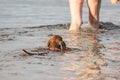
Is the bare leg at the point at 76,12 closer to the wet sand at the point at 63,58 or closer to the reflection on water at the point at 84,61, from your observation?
the wet sand at the point at 63,58

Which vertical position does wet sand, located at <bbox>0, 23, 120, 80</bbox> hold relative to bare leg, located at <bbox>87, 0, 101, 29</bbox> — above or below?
below

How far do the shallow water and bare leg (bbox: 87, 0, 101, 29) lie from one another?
4.28ft

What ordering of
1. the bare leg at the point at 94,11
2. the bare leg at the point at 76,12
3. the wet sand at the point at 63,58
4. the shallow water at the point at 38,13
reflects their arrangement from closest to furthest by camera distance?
the wet sand at the point at 63,58
the bare leg at the point at 76,12
the bare leg at the point at 94,11
the shallow water at the point at 38,13

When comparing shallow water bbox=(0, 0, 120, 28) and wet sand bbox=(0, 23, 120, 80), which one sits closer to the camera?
wet sand bbox=(0, 23, 120, 80)

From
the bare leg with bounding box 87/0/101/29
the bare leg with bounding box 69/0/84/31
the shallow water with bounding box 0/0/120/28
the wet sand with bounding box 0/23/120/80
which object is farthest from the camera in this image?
the shallow water with bounding box 0/0/120/28

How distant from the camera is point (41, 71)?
4543mm

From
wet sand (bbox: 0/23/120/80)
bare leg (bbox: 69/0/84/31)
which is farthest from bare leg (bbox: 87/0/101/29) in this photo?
wet sand (bbox: 0/23/120/80)

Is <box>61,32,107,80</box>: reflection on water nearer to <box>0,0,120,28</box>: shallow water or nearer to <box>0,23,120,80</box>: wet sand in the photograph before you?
<box>0,23,120,80</box>: wet sand

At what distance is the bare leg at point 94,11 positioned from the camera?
7637mm

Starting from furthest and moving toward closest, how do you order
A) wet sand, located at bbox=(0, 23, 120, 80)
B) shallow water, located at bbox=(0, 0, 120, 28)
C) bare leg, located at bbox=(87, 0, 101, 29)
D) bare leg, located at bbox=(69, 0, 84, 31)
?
1. shallow water, located at bbox=(0, 0, 120, 28)
2. bare leg, located at bbox=(87, 0, 101, 29)
3. bare leg, located at bbox=(69, 0, 84, 31)
4. wet sand, located at bbox=(0, 23, 120, 80)

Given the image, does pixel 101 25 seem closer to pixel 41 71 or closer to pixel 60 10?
pixel 60 10

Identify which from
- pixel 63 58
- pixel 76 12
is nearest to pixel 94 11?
pixel 76 12

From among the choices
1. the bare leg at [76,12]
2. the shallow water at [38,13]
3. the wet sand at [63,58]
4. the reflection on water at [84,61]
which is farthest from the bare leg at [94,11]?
the shallow water at [38,13]

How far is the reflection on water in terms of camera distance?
14.5 ft
